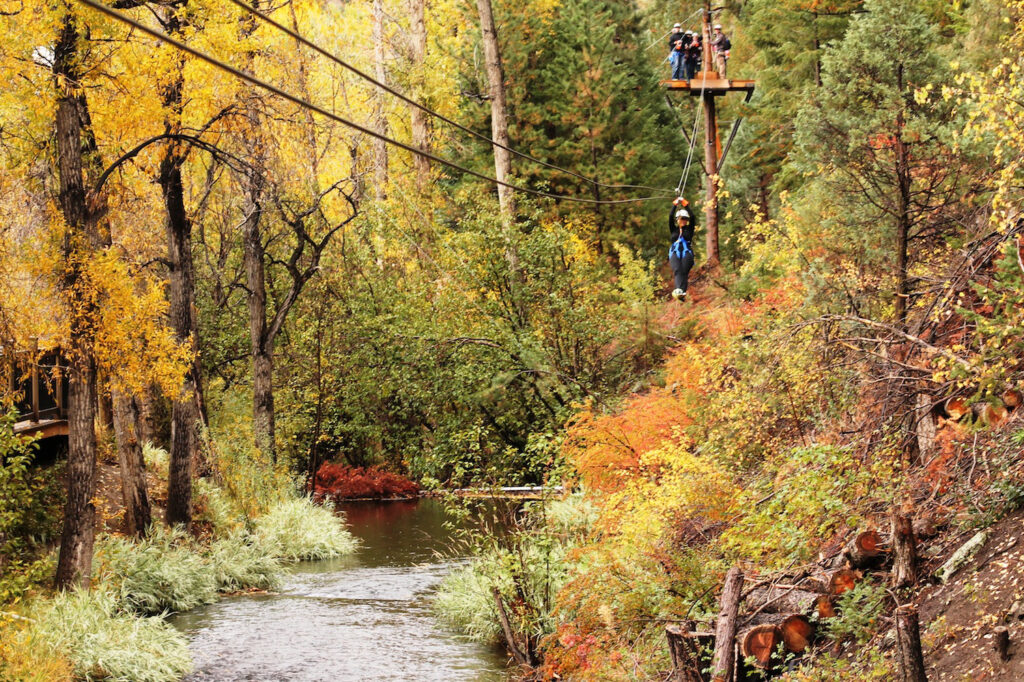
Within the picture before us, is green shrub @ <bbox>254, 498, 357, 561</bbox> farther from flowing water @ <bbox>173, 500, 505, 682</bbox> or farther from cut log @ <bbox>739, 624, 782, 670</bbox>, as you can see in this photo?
cut log @ <bbox>739, 624, 782, 670</bbox>

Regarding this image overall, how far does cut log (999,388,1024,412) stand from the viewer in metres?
9.10

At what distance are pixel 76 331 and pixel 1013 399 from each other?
38.1ft

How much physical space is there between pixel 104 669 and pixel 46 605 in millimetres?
1344

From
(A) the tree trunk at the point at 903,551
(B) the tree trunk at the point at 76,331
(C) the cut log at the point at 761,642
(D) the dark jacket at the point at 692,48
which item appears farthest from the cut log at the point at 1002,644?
(D) the dark jacket at the point at 692,48

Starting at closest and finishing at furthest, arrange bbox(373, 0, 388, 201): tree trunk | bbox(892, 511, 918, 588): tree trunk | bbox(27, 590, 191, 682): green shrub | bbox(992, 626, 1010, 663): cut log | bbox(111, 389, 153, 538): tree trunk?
bbox(992, 626, 1010, 663): cut log → bbox(892, 511, 918, 588): tree trunk → bbox(27, 590, 191, 682): green shrub → bbox(111, 389, 153, 538): tree trunk → bbox(373, 0, 388, 201): tree trunk

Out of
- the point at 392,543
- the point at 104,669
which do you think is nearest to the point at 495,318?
the point at 392,543

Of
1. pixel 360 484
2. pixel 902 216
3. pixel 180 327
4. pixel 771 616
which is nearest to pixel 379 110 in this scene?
pixel 360 484

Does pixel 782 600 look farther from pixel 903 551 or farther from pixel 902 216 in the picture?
pixel 902 216

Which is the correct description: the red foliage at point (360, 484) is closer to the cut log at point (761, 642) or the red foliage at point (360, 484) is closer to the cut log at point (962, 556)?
the cut log at point (761, 642)

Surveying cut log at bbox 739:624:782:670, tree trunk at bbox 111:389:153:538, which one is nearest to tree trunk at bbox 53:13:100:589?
tree trunk at bbox 111:389:153:538

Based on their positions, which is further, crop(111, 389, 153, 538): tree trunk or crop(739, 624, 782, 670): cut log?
crop(111, 389, 153, 538): tree trunk

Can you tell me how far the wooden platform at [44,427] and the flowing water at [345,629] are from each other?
146 inches

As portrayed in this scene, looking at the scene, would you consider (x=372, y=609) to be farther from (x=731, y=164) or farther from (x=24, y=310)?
(x=731, y=164)

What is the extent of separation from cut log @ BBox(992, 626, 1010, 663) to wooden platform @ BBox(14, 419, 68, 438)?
13.3m
